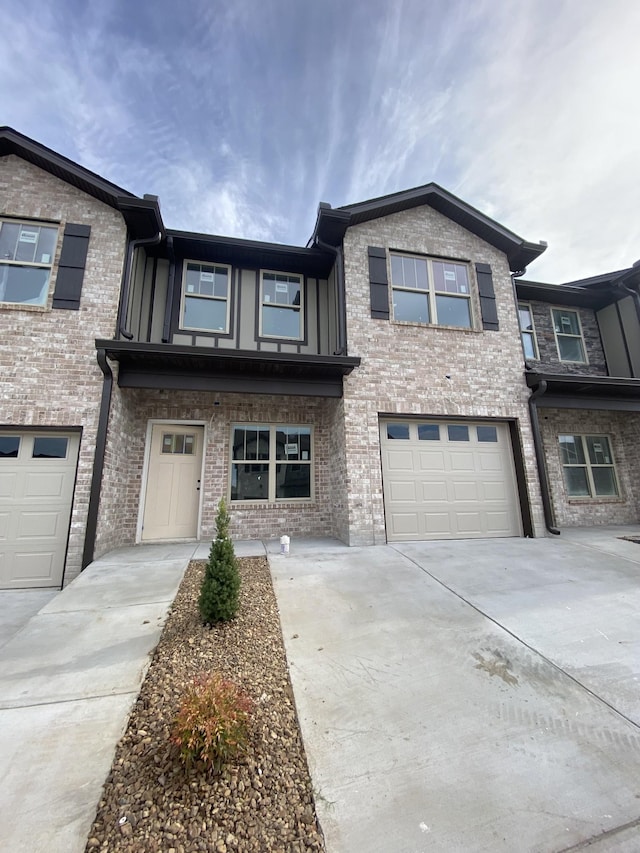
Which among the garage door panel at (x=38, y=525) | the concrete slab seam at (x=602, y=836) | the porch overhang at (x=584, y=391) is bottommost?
the concrete slab seam at (x=602, y=836)

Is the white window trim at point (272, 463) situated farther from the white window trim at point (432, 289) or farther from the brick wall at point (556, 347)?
the brick wall at point (556, 347)

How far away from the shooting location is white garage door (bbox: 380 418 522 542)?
6504mm

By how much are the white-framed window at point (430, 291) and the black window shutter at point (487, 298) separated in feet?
0.78

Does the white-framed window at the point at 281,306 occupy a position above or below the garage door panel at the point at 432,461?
above

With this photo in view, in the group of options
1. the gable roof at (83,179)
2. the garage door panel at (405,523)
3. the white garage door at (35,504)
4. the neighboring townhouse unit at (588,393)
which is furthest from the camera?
the neighboring townhouse unit at (588,393)

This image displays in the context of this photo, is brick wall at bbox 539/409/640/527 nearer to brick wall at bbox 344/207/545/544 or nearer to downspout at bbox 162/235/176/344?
brick wall at bbox 344/207/545/544

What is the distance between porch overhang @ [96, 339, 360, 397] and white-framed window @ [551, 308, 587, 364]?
624cm

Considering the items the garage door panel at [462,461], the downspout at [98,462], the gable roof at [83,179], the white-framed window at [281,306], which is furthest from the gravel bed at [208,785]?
the gable roof at [83,179]

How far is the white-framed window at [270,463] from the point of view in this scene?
273 inches

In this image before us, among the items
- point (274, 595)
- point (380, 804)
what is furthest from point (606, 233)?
point (380, 804)

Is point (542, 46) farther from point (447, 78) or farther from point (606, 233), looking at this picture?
point (606, 233)

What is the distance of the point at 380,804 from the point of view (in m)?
1.60

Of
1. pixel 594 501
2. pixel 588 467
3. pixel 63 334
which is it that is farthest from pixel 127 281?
pixel 594 501

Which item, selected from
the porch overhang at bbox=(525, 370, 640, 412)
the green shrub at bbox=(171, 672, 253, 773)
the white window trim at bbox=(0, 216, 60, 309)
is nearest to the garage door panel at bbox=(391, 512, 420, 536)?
the porch overhang at bbox=(525, 370, 640, 412)
